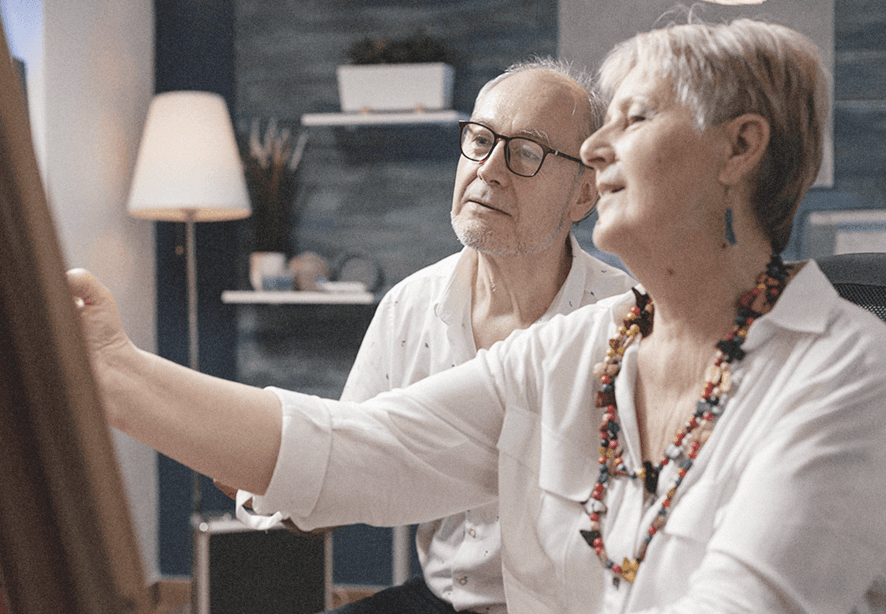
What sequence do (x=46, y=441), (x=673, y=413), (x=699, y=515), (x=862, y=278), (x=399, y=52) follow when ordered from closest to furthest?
1. (x=46, y=441)
2. (x=699, y=515)
3. (x=673, y=413)
4. (x=862, y=278)
5. (x=399, y=52)

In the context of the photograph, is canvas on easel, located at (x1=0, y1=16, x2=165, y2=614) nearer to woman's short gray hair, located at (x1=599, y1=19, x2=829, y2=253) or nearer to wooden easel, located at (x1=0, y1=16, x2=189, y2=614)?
wooden easel, located at (x1=0, y1=16, x2=189, y2=614)

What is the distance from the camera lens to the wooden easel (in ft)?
0.87

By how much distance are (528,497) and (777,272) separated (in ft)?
1.37

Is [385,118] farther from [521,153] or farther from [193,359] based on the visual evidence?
[521,153]

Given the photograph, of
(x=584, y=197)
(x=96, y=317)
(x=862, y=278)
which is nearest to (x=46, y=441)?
(x=96, y=317)

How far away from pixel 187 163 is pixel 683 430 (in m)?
2.41

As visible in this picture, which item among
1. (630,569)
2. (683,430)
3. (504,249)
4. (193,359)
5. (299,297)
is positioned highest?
(504,249)

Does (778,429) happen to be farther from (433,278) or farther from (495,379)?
(433,278)

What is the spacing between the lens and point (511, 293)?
1.58m

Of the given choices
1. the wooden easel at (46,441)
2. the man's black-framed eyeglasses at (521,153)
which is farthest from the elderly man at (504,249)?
the wooden easel at (46,441)

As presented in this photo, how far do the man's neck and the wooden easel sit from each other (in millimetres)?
1284

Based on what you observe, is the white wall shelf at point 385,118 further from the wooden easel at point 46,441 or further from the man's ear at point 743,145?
the wooden easel at point 46,441

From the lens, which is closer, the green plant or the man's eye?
the man's eye

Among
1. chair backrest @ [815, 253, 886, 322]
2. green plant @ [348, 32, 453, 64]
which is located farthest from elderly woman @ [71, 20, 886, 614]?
green plant @ [348, 32, 453, 64]
